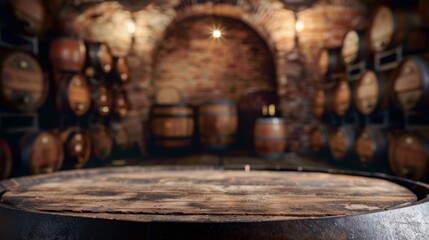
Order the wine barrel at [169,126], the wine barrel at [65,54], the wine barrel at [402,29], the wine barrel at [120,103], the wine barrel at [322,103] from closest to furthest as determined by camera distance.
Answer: the wine barrel at [402,29] → the wine barrel at [65,54] → the wine barrel at [322,103] → the wine barrel at [120,103] → the wine barrel at [169,126]

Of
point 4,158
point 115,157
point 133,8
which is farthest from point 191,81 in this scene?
point 4,158

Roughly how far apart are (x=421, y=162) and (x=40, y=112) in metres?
4.99

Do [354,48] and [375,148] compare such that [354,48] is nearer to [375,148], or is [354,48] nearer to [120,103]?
[375,148]

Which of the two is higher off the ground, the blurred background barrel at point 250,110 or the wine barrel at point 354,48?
the wine barrel at point 354,48

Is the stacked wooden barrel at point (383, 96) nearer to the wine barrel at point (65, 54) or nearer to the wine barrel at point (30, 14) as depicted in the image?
the wine barrel at point (65, 54)

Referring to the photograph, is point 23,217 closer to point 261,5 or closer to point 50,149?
point 50,149

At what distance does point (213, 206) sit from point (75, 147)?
4.29 m

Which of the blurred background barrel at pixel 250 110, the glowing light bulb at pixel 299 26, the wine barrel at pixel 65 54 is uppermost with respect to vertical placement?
the glowing light bulb at pixel 299 26

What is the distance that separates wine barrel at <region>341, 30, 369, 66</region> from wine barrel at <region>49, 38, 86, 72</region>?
4195 mm

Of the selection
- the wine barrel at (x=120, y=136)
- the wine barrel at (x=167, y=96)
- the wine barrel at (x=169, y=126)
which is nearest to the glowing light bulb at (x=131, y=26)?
the wine barrel at (x=167, y=96)

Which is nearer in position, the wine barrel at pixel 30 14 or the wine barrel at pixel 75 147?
the wine barrel at pixel 30 14

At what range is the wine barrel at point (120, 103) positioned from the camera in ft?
21.8

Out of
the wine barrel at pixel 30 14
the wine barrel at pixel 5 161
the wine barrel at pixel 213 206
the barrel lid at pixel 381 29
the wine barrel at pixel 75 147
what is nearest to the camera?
the wine barrel at pixel 213 206

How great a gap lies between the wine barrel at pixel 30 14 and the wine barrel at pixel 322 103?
4.80m
